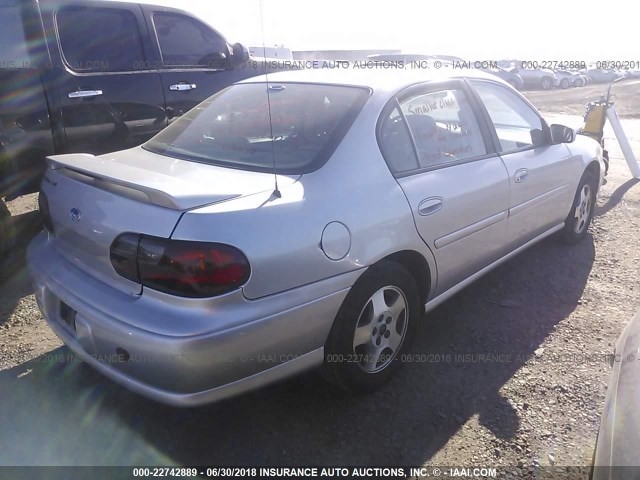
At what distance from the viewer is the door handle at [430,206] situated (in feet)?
8.77

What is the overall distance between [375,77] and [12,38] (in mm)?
3259

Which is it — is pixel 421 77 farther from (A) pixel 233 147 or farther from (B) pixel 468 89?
(A) pixel 233 147

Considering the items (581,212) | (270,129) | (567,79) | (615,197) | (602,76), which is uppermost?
(270,129)

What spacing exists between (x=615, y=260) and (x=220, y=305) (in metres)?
3.85

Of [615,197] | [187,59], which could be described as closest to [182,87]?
[187,59]

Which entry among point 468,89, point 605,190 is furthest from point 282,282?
point 605,190

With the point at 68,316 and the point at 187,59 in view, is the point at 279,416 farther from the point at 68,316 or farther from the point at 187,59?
the point at 187,59

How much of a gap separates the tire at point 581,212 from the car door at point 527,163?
0.25 metres

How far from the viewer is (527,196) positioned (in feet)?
11.8

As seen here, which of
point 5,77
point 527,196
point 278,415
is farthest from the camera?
point 5,77

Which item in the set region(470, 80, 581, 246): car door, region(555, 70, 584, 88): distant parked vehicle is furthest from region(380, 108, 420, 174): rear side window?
region(555, 70, 584, 88): distant parked vehicle

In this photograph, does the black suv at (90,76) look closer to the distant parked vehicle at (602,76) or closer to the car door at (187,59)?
the car door at (187,59)

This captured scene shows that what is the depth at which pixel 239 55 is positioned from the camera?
5965mm

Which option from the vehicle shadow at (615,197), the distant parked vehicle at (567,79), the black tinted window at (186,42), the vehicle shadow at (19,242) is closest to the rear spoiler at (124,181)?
the vehicle shadow at (19,242)
